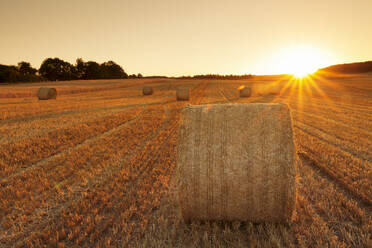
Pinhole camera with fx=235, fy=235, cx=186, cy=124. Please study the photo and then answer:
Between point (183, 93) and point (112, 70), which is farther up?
point (112, 70)

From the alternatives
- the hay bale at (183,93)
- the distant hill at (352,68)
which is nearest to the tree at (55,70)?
the hay bale at (183,93)

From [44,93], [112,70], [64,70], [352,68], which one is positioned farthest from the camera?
[112,70]

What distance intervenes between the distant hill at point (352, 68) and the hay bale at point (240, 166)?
8692cm

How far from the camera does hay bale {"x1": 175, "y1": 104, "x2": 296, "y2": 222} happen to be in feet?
9.88

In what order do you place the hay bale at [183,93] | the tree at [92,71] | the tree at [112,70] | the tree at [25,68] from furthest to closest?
the tree at [112,70] → the tree at [92,71] → the tree at [25,68] → the hay bale at [183,93]

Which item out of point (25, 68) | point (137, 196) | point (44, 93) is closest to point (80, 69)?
point (25, 68)

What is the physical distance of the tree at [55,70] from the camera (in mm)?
81500

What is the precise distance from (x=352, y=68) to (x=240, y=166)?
92.8 meters

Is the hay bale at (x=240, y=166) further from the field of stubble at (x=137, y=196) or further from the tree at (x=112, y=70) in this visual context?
the tree at (x=112, y=70)

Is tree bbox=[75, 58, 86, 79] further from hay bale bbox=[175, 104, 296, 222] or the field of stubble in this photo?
hay bale bbox=[175, 104, 296, 222]

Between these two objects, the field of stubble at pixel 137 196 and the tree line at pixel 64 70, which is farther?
the tree line at pixel 64 70

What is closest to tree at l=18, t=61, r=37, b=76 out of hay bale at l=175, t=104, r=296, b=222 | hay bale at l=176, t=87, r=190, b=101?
hay bale at l=176, t=87, r=190, b=101

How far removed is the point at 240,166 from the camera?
9.94 feet

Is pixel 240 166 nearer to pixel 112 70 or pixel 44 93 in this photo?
pixel 44 93
